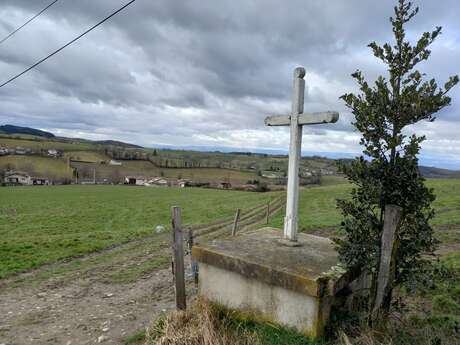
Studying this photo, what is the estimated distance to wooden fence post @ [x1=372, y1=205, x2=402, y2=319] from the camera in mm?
3367

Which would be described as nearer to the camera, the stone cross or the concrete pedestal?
the concrete pedestal

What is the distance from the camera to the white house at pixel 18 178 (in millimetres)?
69838

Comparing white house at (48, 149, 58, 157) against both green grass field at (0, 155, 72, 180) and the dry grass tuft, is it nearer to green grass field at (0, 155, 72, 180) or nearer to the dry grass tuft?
green grass field at (0, 155, 72, 180)

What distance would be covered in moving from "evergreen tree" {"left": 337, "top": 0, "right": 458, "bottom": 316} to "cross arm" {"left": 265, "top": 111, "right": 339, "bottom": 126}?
850 millimetres

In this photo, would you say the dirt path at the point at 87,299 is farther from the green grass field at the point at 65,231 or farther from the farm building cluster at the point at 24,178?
the farm building cluster at the point at 24,178

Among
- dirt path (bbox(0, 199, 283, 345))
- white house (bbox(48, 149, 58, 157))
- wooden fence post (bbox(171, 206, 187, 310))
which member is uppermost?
white house (bbox(48, 149, 58, 157))

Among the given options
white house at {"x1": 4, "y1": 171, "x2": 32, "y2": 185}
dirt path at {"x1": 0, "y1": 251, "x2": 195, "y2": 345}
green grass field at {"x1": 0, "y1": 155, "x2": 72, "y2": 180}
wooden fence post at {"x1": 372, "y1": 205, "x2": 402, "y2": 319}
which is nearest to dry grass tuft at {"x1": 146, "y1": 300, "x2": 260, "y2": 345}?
dirt path at {"x1": 0, "y1": 251, "x2": 195, "y2": 345}

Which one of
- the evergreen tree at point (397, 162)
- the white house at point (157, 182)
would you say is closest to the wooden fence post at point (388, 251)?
the evergreen tree at point (397, 162)

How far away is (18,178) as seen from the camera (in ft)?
237

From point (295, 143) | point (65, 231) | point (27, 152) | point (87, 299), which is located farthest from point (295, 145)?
point (27, 152)

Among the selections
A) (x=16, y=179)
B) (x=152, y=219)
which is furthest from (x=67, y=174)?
(x=152, y=219)

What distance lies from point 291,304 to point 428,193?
202cm

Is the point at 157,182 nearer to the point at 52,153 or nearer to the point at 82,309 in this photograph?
the point at 52,153

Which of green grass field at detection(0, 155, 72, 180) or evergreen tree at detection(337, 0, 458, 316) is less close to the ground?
evergreen tree at detection(337, 0, 458, 316)
